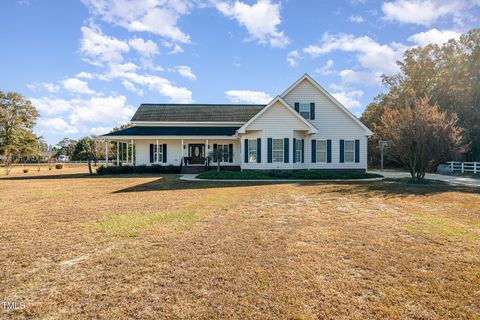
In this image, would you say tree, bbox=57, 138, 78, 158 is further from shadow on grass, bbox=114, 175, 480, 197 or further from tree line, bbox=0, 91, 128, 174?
shadow on grass, bbox=114, 175, 480, 197

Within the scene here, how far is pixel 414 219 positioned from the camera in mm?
7309

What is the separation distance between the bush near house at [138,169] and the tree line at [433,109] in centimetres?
1711

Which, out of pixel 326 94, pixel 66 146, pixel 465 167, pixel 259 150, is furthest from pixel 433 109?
pixel 66 146

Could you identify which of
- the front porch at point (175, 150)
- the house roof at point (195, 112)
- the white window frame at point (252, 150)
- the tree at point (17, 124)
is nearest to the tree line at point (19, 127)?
the tree at point (17, 124)

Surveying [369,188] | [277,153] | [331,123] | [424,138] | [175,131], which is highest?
[331,123]

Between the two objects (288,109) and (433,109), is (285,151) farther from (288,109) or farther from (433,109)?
(433,109)

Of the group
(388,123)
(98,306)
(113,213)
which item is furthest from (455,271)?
(388,123)

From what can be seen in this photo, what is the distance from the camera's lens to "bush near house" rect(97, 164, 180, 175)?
76.7 feet

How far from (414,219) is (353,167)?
1523 centimetres

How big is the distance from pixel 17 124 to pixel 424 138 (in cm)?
6565

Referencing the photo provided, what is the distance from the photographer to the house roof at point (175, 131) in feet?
81.4

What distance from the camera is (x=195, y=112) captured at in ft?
96.2

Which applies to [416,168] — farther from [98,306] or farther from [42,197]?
[42,197]

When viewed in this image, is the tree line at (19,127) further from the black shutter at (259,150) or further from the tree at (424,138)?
the tree at (424,138)
